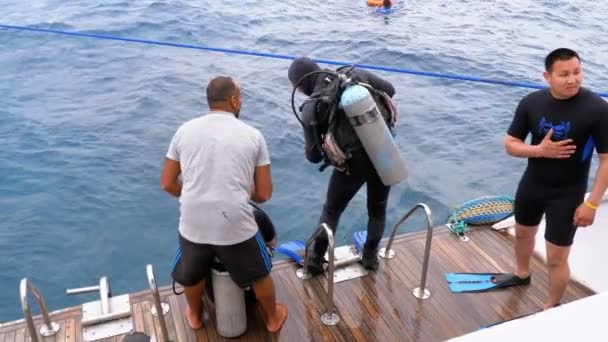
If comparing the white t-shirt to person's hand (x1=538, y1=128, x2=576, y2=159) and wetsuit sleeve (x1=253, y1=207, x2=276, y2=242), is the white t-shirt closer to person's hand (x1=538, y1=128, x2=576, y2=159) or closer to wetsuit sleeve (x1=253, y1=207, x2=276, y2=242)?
wetsuit sleeve (x1=253, y1=207, x2=276, y2=242)

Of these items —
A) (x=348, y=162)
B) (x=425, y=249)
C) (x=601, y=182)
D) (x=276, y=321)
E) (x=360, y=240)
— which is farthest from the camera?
(x=360, y=240)

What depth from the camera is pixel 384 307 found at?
167 inches

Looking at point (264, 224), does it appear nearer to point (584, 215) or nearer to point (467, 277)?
point (467, 277)

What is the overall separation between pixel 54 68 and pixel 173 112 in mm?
4071

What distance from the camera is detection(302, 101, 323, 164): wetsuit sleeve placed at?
3.70 meters

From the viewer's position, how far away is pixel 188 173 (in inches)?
127

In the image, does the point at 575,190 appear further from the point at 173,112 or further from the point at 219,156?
the point at 173,112

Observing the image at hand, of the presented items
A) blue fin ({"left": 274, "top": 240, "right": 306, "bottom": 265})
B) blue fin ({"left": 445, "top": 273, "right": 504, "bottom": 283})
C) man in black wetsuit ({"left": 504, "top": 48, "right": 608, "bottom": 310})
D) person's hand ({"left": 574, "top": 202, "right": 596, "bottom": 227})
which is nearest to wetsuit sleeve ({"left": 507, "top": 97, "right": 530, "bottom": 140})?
man in black wetsuit ({"left": 504, "top": 48, "right": 608, "bottom": 310})

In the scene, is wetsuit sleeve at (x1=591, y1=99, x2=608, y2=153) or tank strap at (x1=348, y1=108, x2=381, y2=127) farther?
tank strap at (x1=348, y1=108, x2=381, y2=127)

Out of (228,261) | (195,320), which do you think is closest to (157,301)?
(228,261)

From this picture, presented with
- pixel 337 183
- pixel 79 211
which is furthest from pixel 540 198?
pixel 79 211

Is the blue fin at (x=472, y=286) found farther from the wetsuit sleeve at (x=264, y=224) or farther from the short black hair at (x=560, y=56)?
the short black hair at (x=560, y=56)

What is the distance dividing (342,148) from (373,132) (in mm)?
287

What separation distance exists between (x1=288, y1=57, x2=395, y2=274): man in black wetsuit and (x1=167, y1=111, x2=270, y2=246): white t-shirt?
60cm
